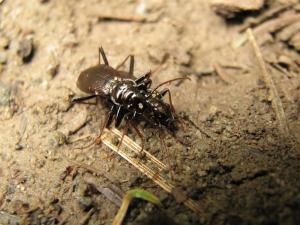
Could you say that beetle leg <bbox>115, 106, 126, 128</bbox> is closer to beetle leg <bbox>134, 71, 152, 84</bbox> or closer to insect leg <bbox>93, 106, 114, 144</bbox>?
insect leg <bbox>93, 106, 114, 144</bbox>

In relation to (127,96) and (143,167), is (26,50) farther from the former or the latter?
(143,167)

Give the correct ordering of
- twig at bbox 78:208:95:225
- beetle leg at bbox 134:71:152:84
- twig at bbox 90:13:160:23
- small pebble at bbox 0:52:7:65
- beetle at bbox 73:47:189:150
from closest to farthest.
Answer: twig at bbox 78:208:95:225 → beetle at bbox 73:47:189:150 → beetle leg at bbox 134:71:152:84 → small pebble at bbox 0:52:7:65 → twig at bbox 90:13:160:23

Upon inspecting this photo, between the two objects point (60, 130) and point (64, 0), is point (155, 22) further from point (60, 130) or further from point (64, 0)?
point (60, 130)

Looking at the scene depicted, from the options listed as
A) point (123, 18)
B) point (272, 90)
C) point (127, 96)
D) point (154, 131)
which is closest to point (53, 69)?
point (127, 96)

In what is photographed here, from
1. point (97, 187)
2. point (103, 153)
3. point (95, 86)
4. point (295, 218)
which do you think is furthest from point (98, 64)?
point (295, 218)

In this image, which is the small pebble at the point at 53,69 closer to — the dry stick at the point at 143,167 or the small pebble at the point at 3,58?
the small pebble at the point at 3,58

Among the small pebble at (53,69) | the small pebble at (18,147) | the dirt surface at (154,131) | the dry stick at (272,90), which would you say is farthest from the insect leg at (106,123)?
the dry stick at (272,90)

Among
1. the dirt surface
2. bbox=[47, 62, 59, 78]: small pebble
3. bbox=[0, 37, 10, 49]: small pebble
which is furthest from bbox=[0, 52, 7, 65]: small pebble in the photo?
bbox=[47, 62, 59, 78]: small pebble
